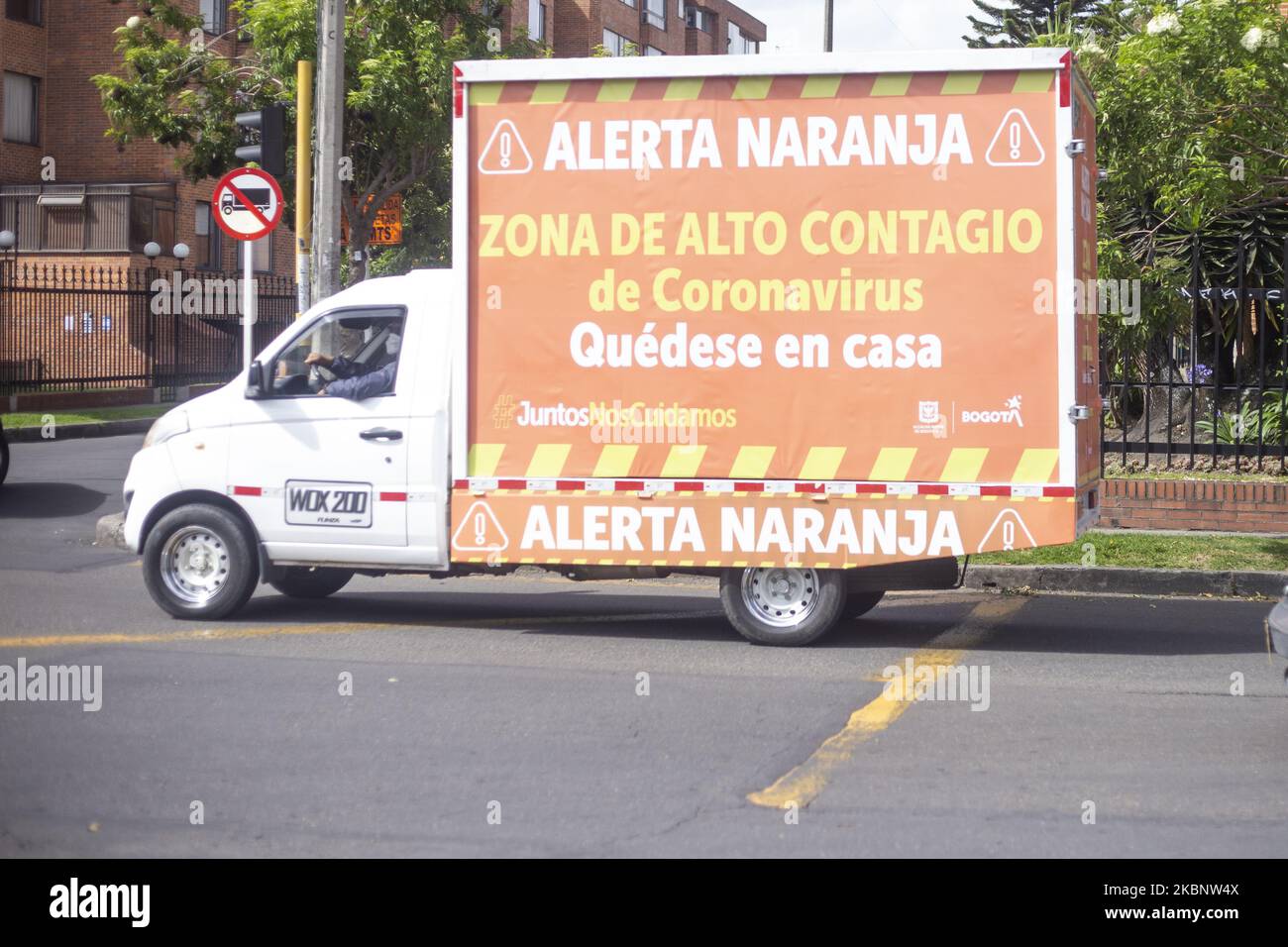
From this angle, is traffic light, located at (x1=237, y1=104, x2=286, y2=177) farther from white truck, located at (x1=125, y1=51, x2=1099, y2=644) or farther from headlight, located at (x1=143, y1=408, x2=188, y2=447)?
white truck, located at (x1=125, y1=51, x2=1099, y2=644)

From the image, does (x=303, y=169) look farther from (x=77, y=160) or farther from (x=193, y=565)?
(x=77, y=160)

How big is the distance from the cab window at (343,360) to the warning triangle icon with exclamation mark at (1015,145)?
3584mm

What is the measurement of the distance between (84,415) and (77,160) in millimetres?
15550

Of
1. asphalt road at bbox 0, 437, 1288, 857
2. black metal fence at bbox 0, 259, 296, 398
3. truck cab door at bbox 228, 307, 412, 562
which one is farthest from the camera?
black metal fence at bbox 0, 259, 296, 398

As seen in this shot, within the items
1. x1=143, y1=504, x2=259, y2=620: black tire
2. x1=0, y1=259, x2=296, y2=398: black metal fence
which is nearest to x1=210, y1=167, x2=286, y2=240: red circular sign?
x1=143, y1=504, x2=259, y2=620: black tire

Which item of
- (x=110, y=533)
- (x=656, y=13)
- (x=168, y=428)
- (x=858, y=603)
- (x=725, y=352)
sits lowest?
(x=858, y=603)

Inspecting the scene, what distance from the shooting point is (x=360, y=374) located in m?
9.62

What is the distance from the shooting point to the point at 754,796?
19.4ft

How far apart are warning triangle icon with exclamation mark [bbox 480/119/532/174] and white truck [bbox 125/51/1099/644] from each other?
0.04 feet

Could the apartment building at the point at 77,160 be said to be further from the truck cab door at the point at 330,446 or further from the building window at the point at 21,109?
the truck cab door at the point at 330,446

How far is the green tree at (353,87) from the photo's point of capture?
21.1m

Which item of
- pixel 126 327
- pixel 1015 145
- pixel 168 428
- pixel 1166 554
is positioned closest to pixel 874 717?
pixel 1015 145

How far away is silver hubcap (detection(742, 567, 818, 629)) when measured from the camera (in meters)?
9.23

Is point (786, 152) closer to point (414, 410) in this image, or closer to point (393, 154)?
point (414, 410)
